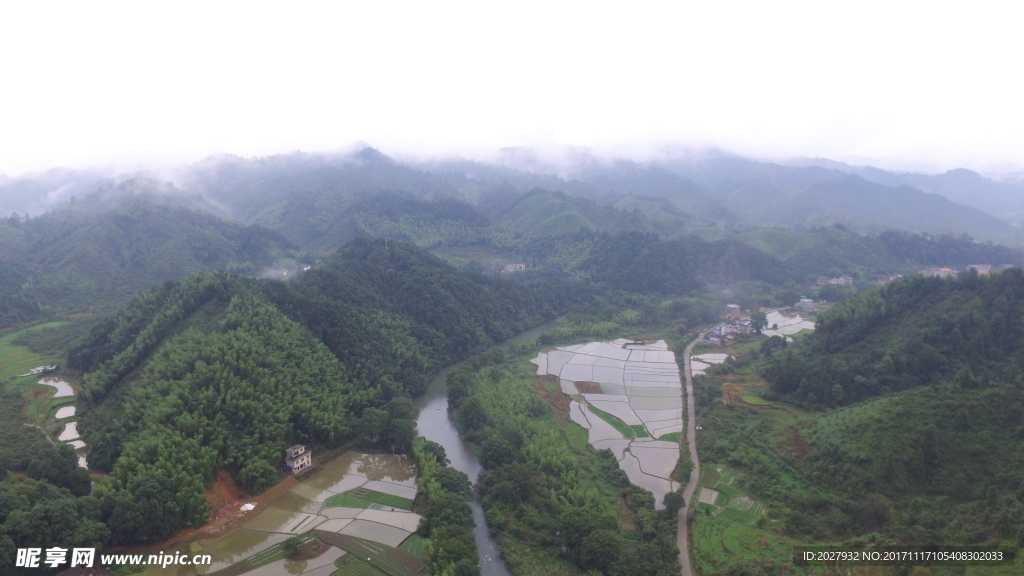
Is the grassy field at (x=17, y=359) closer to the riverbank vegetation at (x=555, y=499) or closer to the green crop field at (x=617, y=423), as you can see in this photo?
the riverbank vegetation at (x=555, y=499)

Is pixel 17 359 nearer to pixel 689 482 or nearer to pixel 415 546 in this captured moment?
pixel 415 546

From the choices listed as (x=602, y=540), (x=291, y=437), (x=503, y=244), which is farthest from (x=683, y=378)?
(x=503, y=244)

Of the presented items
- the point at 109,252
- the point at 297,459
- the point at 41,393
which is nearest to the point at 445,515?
the point at 297,459

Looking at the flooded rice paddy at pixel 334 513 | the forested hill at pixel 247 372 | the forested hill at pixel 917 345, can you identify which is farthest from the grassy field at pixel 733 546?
the forested hill at pixel 247 372

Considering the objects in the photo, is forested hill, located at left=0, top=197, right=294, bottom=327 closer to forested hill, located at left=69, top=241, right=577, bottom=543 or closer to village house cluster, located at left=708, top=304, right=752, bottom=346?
forested hill, located at left=69, top=241, right=577, bottom=543

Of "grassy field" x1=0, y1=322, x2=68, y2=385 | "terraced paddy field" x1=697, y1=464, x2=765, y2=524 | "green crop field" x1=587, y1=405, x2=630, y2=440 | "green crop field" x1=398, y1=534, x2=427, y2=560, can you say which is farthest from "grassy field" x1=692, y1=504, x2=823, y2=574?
"grassy field" x1=0, y1=322, x2=68, y2=385
